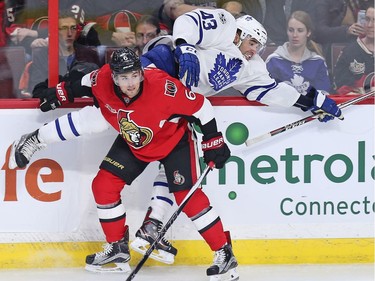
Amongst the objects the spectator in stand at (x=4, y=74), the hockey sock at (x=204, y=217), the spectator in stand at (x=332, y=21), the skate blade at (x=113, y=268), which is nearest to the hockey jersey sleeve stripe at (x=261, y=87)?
the spectator in stand at (x=332, y=21)

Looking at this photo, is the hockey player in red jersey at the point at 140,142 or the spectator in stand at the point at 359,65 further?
the spectator in stand at the point at 359,65

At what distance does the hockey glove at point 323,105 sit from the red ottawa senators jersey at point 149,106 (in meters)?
0.54

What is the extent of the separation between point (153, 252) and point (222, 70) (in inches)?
32.2

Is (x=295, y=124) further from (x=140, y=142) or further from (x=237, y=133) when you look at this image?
(x=140, y=142)

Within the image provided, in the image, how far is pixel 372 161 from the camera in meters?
4.83

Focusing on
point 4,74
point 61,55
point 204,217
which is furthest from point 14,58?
point 204,217

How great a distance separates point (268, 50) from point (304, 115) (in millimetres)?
325

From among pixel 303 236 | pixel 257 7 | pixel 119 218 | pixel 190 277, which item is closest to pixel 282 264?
pixel 303 236

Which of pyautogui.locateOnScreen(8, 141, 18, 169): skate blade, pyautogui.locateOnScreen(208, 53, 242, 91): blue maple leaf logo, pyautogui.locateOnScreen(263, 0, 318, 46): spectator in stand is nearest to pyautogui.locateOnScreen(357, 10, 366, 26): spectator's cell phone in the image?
pyautogui.locateOnScreen(263, 0, 318, 46): spectator in stand

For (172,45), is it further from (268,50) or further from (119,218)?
(119,218)

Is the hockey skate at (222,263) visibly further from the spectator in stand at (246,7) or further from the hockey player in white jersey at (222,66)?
the spectator in stand at (246,7)

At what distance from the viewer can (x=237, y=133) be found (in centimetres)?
476

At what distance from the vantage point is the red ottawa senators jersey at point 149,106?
14.1ft

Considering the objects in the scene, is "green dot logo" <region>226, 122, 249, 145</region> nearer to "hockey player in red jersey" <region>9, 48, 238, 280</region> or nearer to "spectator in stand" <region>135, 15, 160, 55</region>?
"hockey player in red jersey" <region>9, 48, 238, 280</region>
